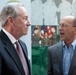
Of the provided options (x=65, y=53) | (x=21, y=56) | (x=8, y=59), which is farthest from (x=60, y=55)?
(x=8, y=59)

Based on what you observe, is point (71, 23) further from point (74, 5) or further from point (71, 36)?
point (74, 5)

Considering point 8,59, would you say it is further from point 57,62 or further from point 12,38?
point 57,62

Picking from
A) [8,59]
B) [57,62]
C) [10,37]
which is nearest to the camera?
[8,59]

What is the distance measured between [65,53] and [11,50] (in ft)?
3.26

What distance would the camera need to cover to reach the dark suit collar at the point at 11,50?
6.58ft

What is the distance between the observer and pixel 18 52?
2154 millimetres

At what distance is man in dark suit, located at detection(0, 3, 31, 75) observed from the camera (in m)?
1.94

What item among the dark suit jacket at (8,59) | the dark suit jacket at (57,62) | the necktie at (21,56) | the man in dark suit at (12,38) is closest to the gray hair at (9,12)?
the man in dark suit at (12,38)

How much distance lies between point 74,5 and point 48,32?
2.46 ft

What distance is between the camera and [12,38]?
2.09 meters

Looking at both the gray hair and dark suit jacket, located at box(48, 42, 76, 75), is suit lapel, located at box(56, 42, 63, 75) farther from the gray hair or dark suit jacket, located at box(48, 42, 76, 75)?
the gray hair

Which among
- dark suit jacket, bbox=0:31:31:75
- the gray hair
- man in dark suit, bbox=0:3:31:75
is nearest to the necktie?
man in dark suit, bbox=0:3:31:75

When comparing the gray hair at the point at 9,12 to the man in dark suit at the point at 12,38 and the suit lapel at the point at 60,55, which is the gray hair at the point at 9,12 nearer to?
the man in dark suit at the point at 12,38

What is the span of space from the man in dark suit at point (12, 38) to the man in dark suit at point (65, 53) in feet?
2.23
